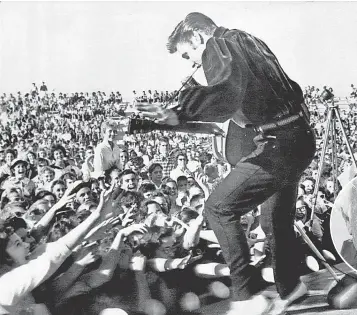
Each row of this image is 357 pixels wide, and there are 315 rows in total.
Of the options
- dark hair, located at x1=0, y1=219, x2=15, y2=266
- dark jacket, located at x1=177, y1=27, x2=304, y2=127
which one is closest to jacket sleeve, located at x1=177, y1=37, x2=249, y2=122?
dark jacket, located at x1=177, y1=27, x2=304, y2=127

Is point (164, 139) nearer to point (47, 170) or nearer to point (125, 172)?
point (125, 172)

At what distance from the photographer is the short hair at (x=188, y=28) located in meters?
2.65

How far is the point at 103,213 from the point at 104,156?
292 millimetres

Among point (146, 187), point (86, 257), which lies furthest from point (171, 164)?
point (86, 257)

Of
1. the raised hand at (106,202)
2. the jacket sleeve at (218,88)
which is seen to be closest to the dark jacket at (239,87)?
the jacket sleeve at (218,88)

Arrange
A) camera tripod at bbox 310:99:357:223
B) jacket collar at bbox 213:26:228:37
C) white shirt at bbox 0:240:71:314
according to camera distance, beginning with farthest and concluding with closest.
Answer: camera tripod at bbox 310:99:357:223, jacket collar at bbox 213:26:228:37, white shirt at bbox 0:240:71:314

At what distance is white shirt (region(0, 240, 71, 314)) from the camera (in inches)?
98.6

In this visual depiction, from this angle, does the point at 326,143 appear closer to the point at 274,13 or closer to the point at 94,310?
the point at 274,13

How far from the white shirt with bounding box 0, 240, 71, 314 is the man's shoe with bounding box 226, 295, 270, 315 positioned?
2.89 ft

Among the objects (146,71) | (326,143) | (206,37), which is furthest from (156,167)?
(326,143)

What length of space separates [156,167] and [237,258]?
2.04 feet

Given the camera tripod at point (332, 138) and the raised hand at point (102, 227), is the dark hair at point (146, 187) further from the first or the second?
the camera tripod at point (332, 138)

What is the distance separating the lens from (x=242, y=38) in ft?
8.52

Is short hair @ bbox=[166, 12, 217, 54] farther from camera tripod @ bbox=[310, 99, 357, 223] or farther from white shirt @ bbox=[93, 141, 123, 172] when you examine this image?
camera tripod @ bbox=[310, 99, 357, 223]
